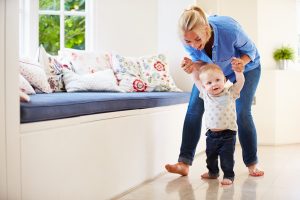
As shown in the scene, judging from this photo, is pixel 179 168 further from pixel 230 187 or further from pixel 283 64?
pixel 283 64

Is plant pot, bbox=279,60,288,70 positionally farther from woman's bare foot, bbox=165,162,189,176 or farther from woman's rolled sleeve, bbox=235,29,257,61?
woman's bare foot, bbox=165,162,189,176

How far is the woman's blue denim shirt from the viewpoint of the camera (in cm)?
266

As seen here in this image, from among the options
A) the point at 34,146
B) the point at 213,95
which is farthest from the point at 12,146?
the point at 213,95

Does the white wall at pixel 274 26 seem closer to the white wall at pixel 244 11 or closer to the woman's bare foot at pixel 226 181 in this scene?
the white wall at pixel 244 11

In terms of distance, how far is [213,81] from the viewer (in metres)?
2.75

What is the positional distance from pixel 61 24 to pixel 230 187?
2.18 m

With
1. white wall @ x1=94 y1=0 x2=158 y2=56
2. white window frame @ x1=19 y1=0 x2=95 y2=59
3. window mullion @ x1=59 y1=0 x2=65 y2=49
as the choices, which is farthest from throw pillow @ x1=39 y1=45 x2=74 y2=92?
white wall @ x1=94 y1=0 x2=158 y2=56

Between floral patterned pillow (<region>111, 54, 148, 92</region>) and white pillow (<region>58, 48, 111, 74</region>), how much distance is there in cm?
9

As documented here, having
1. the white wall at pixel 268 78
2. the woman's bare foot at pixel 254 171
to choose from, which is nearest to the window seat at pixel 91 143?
the woman's bare foot at pixel 254 171

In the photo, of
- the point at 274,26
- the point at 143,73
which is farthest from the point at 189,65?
the point at 274,26

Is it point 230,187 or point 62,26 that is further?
point 62,26

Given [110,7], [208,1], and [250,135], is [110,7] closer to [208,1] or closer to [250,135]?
[208,1]

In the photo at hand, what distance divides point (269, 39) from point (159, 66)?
1478 mm

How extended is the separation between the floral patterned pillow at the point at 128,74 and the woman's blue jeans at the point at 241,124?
2.40 ft
